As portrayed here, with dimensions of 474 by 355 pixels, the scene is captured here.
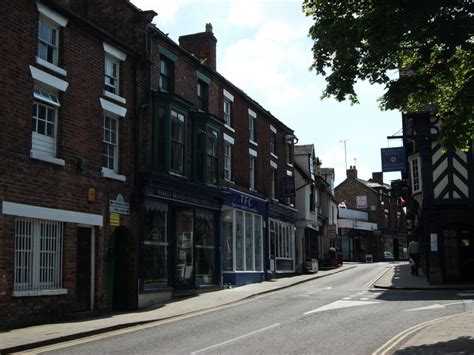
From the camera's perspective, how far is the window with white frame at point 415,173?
28344 mm

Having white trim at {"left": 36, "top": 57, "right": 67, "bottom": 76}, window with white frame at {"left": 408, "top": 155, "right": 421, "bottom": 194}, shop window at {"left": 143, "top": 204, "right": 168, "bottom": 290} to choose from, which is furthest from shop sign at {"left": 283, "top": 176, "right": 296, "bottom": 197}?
white trim at {"left": 36, "top": 57, "right": 67, "bottom": 76}

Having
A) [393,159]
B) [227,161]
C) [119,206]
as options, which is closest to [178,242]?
[119,206]

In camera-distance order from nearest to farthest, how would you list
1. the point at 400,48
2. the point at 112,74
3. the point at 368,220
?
the point at 400,48 < the point at 112,74 < the point at 368,220

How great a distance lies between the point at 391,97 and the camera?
36.0ft

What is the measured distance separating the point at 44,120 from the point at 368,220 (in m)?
59.5

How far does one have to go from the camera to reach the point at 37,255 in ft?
47.0

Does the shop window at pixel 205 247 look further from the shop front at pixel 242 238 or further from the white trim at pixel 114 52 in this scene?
the white trim at pixel 114 52

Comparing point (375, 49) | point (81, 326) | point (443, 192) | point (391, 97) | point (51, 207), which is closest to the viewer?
point (375, 49)

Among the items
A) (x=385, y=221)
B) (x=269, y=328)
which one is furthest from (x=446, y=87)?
(x=385, y=221)

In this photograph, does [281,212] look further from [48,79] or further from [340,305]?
[48,79]

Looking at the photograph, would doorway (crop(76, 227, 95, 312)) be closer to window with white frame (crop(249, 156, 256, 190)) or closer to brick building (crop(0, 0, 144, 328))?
brick building (crop(0, 0, 144, 328))

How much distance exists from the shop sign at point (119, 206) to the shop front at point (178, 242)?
2.79 feet

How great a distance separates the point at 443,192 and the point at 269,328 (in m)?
15.7

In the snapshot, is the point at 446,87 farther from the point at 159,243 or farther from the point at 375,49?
the point at 159,243
